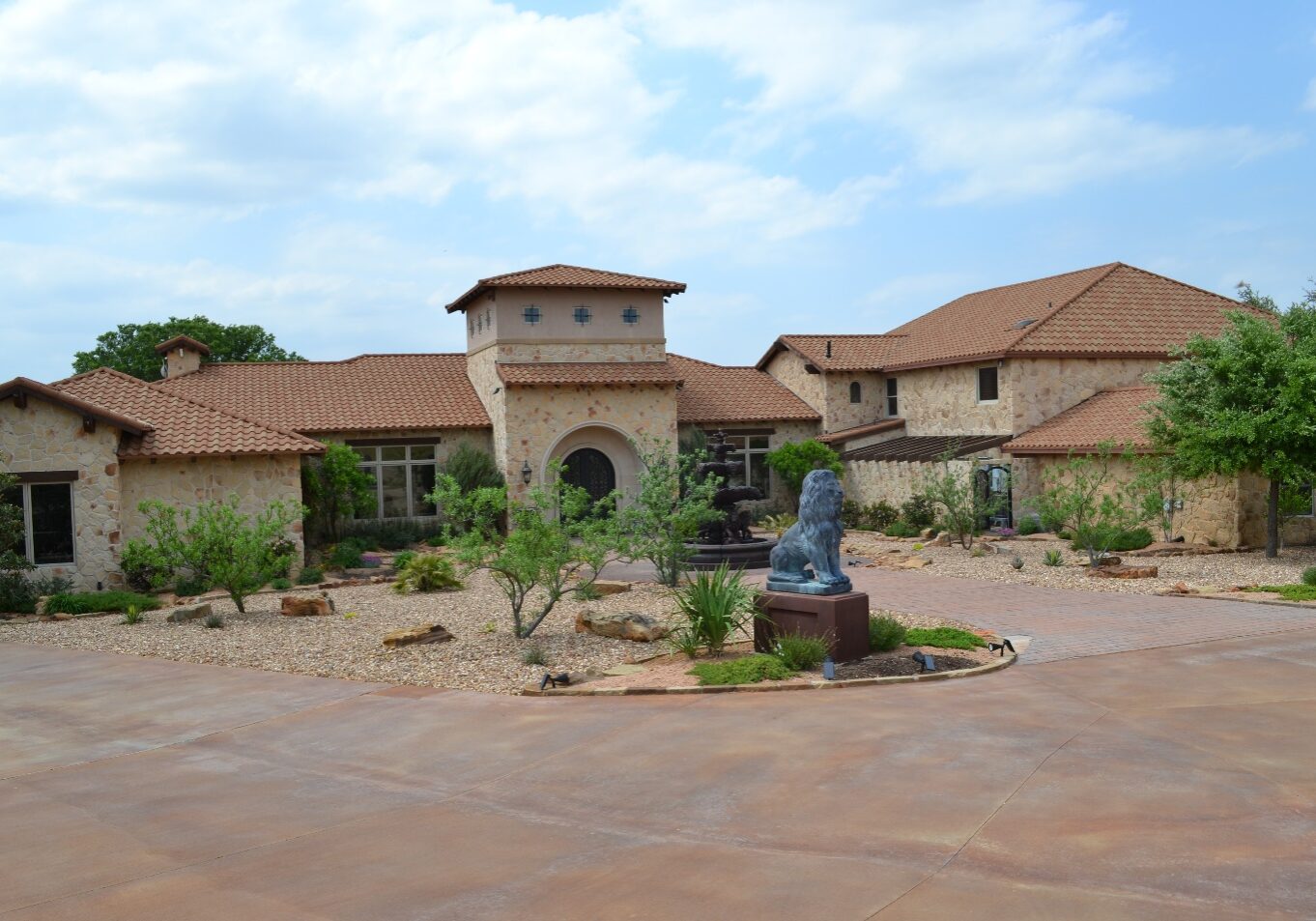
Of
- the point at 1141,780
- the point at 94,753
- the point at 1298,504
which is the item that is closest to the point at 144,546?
the point at 94,753

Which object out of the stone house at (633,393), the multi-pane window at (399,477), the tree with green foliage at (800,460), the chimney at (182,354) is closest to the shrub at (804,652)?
the stone house at (633,393)

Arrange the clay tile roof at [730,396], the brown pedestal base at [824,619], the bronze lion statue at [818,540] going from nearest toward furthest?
the brown pedestal base at [824,619] → the bronze lion statue at [818,540] → the clay tile roof at [730,396]

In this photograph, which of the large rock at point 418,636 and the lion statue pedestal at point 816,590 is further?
the large rock at point 418,636

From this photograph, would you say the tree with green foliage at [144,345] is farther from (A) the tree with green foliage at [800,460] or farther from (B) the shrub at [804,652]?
(B) the shrub at [804,652]

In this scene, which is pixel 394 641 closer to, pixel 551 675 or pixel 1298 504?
pixel 551 675

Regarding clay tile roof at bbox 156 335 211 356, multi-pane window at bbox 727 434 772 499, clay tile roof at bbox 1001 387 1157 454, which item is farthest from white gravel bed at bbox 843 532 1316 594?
clay tile roof at bbox 156 335 211 356

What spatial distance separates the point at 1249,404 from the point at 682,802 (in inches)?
694

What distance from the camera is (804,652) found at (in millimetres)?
11602

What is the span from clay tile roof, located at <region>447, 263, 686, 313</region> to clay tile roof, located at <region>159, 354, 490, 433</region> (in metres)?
2.94

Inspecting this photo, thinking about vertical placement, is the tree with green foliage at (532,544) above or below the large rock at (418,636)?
above

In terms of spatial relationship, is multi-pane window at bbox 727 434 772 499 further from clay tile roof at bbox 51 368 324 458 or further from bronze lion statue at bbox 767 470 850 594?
bronze lion statue at bbox 767 470 850 594

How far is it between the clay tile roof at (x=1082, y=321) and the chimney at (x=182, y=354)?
66.7 feet

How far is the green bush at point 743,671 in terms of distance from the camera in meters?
11.1

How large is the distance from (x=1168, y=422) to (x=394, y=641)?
53.9ft
